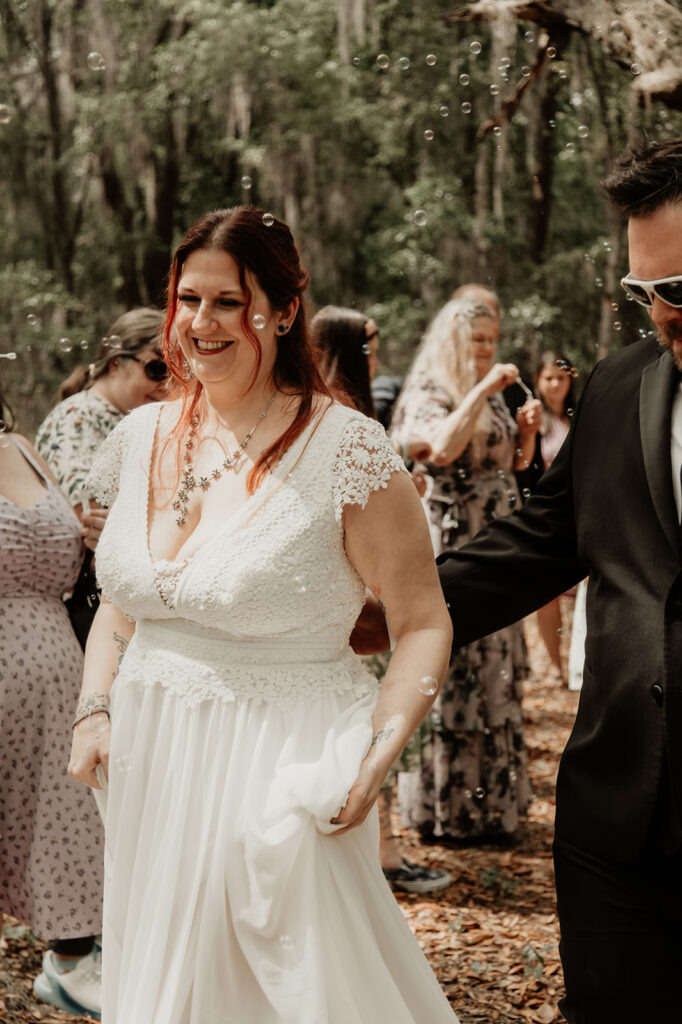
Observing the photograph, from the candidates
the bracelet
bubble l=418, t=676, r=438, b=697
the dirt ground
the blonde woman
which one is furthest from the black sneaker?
bubble l=418, t=676, r=438, b=697

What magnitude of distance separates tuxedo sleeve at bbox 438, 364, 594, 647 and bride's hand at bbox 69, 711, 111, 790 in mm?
772

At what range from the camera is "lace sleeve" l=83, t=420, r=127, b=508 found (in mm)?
2623

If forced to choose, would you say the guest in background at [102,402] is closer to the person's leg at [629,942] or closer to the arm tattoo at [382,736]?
the arm tattoo at [382,736]

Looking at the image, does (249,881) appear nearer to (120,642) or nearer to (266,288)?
(120,642)

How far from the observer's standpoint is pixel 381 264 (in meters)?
16.7

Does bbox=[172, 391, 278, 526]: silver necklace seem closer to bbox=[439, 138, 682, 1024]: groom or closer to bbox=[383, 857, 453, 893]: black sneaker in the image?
bbox=[439, 138, 682, 1024]: groom

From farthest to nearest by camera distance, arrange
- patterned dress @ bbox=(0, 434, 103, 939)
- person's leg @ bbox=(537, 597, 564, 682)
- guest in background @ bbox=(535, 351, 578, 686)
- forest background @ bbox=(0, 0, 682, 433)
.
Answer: forest background @ bbox=(0, 0, 682, 433) → person's leg @ bbox=(537, 597, 564, 682) → guest in background @ bbox=(535, 351, 578, 686) → patterned dress @ bbox=(0, 434, 103, 939)

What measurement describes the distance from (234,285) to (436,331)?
9.42 ft

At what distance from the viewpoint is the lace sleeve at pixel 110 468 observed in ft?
8.61

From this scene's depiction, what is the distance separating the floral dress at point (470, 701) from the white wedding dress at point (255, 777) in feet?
8.93

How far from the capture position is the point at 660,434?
215 centimetres

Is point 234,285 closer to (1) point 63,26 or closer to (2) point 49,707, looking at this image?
(2) point 49,707

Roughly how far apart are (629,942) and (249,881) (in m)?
0.71

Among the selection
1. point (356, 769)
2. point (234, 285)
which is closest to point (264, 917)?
point (356, 769)
